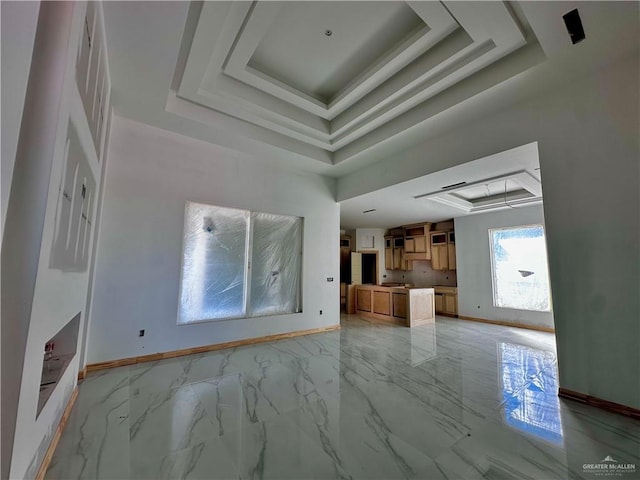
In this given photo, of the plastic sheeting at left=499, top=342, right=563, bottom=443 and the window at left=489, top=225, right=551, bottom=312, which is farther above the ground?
the window at left=489, top=225, right=551, bottom=312

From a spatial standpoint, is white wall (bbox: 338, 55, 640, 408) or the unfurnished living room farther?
white wall (bbox: 338, 55, 640, 408)

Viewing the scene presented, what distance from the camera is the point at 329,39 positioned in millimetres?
2572

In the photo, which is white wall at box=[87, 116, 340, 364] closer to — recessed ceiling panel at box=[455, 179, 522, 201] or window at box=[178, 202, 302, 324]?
window at box=[178, 202, 302, 324]

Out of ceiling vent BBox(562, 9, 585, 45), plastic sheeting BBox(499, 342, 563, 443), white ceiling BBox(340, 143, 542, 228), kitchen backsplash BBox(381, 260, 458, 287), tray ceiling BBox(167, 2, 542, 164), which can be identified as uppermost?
tray ceiling BBox(167, 2, 542, 164)

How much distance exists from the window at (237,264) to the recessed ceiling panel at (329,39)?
2.13 metres

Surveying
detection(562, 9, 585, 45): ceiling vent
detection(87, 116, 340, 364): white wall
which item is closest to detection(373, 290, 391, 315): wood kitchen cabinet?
detection(87, 116, 340, 364): white wall

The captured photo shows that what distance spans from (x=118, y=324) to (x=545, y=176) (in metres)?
5.00

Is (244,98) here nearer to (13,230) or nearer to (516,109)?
(13,230)

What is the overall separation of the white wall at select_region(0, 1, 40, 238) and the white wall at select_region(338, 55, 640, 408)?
383 centimetres

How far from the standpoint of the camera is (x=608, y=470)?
156 cm

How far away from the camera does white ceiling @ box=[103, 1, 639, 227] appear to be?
6.91ft

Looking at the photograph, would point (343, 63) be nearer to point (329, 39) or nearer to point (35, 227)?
point (329, 39)

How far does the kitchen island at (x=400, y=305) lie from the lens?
18.6 ft

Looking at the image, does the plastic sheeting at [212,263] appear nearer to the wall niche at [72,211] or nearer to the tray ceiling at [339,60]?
the tray ceiling at [339,60]
